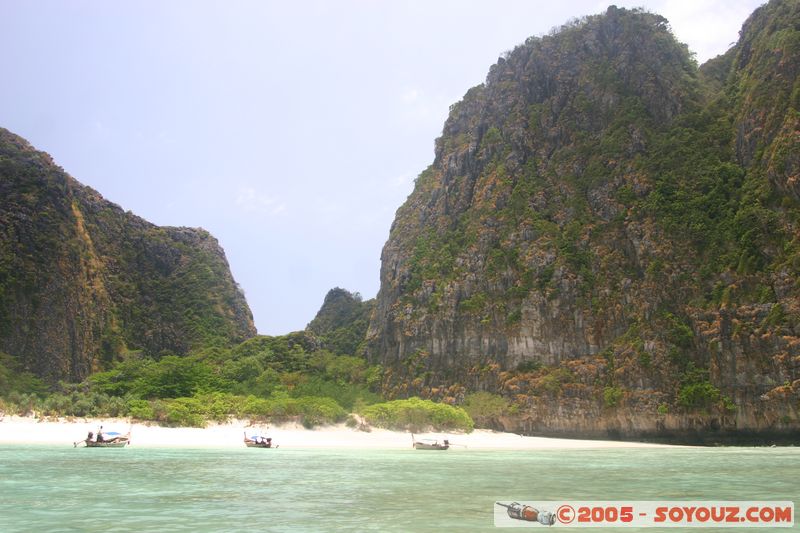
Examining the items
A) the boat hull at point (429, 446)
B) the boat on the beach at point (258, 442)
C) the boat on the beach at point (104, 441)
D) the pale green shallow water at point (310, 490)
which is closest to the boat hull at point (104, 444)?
the boat on the beach at point (104, 441)

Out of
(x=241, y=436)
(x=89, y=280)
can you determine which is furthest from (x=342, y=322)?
(x=241, y=436)

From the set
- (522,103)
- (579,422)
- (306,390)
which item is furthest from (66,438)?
(522,103)

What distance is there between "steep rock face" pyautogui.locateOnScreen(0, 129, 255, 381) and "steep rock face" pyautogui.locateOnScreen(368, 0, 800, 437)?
3457cm

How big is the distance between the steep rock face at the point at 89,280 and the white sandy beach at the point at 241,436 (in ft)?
100

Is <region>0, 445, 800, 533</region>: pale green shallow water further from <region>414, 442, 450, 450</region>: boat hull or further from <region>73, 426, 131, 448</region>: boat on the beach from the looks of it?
<region>414, 442, 450, 450</region>: boat hull

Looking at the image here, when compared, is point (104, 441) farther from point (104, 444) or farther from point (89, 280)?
point (89, 280)

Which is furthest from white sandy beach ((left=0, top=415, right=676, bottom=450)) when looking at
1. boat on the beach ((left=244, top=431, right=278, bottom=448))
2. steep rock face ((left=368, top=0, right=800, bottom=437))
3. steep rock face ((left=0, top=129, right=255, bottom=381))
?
steep rock face ((left=0, top=129, right=255, bottom=381))

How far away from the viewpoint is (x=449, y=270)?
2987 inches

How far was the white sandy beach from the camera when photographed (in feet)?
131

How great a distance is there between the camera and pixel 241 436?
45.5 meters

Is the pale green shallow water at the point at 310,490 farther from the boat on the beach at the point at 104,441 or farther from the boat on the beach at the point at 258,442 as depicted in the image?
the boat on the beach at the point at 258,442

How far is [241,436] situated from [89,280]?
174 ft

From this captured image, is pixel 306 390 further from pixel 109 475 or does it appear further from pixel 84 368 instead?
pixel 109 475

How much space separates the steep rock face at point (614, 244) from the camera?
180 feet
